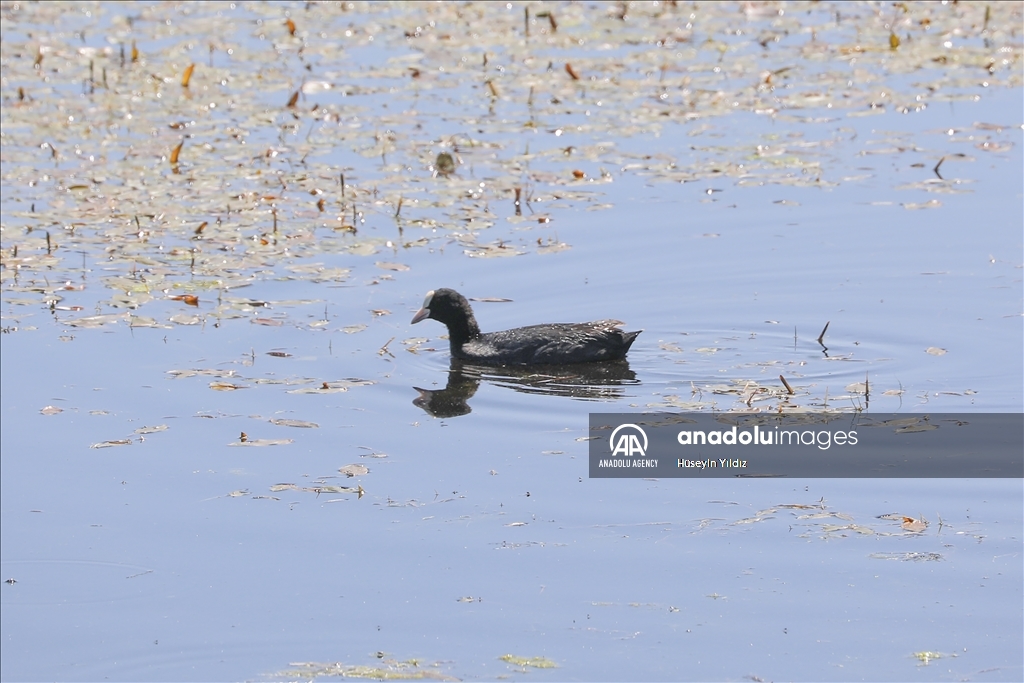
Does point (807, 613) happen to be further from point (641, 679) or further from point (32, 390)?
point (32, 390)

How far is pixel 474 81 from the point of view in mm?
16938

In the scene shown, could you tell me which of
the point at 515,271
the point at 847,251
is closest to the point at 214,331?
the point at 515,271

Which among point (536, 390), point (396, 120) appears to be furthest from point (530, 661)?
point (396, 120)

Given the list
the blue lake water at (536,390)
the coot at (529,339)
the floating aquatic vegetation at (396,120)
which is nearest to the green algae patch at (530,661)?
the blue lake water at (536,390)

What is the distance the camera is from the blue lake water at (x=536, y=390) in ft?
22.3

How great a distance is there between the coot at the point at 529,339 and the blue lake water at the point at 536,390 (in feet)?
0.68

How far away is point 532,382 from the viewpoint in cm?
1040

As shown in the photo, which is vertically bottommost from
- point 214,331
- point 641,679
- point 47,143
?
point 641,679

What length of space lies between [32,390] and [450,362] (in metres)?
2.63

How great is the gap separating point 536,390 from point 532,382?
0.59ft

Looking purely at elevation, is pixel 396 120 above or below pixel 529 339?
above

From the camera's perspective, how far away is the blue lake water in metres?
6.81

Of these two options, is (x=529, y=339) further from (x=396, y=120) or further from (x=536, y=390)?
(x=396, y=120)

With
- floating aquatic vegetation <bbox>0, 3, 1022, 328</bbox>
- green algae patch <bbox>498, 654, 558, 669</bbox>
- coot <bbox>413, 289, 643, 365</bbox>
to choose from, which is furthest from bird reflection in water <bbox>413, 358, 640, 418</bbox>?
green algae patch <bbox>498, 654, 558, 669</bbox>
